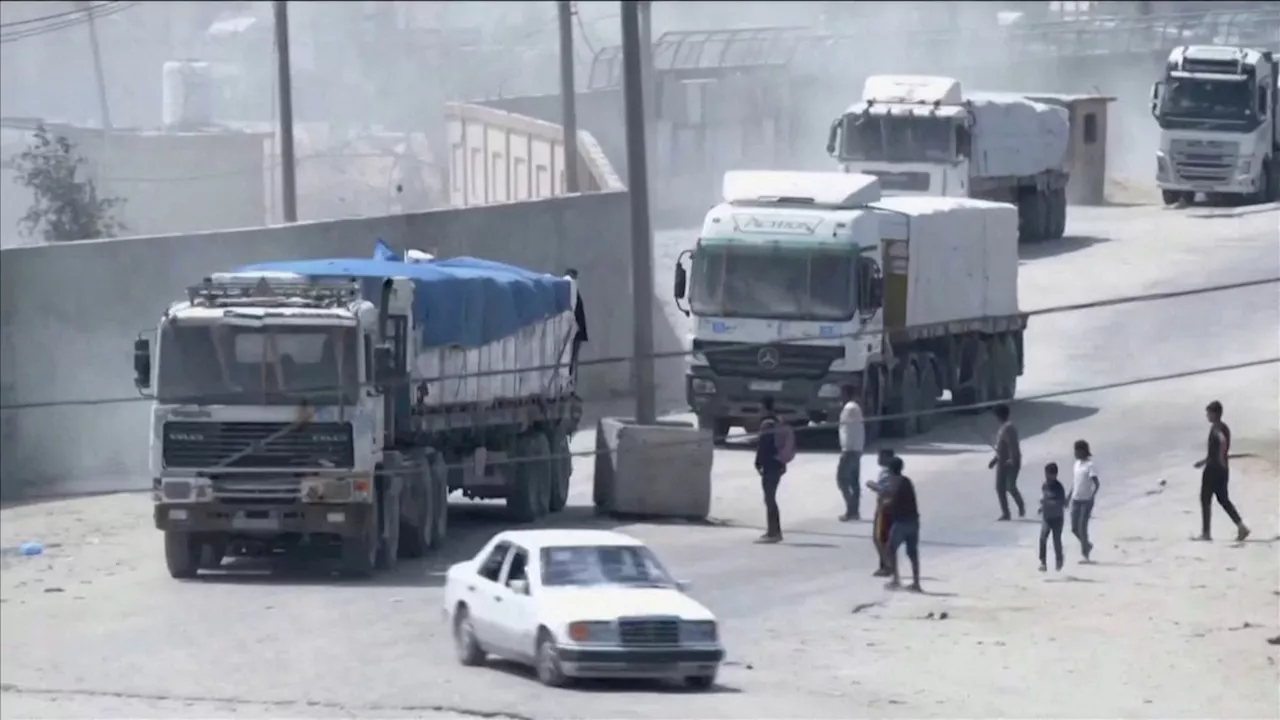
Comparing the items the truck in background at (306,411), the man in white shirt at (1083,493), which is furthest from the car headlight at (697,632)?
the man in white shirt at (1083,493)

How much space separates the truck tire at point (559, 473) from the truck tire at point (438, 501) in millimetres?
2969

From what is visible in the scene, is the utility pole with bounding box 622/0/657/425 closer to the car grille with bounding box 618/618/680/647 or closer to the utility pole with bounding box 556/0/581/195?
the car grille with bounding box 618/618/680/647

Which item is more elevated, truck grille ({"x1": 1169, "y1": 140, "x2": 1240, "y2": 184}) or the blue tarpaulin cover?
truck grille ({"x1": 1169, "y1": 140, "x2": 1240, "y2": 184})

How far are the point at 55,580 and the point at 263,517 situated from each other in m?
3.18

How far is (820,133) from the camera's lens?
181ft

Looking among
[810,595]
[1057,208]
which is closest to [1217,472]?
[810,595]

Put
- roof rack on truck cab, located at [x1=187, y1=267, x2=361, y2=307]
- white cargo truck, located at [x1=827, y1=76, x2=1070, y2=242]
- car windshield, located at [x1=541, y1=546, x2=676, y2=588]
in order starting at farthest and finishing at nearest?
1. white cargo truck, located at [x1=827, y1=76, x2=1070, y2=242]
2. roof rack on truck cab, located at [x1=187, y1=267, x2=361, y2=307]
3. car windshield, located at [x1=541, y1=546, x2=676, y2=588]

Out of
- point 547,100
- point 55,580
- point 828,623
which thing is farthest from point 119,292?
point 547,100

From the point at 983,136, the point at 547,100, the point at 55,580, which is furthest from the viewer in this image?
the point at 547,100

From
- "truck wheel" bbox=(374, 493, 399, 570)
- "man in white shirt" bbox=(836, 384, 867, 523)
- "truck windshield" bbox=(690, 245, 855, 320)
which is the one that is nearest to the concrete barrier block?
"man in white shirt" bbox=(836, 384, 867, 523)

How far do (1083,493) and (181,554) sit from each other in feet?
29.8

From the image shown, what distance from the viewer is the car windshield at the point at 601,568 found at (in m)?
18.3

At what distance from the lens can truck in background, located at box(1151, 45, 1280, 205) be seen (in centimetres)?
2338

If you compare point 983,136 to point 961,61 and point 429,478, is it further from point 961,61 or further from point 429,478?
point 429,478
